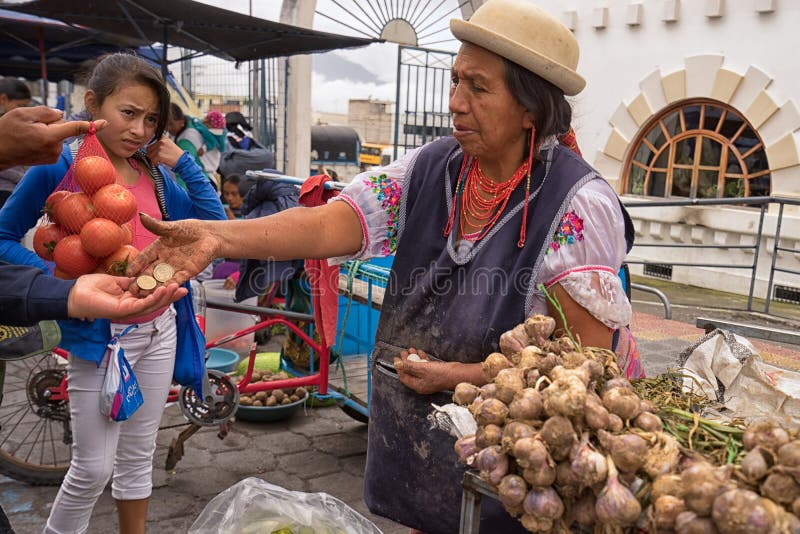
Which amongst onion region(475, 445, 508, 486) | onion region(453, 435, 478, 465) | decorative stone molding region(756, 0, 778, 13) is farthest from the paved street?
decorative stone molding region(756, 0, 778, 13)

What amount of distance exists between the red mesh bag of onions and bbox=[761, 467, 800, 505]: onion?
171 centimetres

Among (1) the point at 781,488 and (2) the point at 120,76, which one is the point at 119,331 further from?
(1) the point at 781,488

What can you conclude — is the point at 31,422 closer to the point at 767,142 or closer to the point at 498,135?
the point at 498,135

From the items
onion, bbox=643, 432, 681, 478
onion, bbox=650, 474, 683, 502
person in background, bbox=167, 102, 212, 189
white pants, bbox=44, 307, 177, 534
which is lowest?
white pants, bbox=44, 307, 177, 534

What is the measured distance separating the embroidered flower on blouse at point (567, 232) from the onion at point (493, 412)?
619 millimetres

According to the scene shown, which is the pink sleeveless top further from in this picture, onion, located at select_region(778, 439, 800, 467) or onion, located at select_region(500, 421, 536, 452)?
onion, located at select_region(778, 439, 800, 467)

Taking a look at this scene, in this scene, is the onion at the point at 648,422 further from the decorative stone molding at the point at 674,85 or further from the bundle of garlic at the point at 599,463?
Result: the decorative stone molding at the point at 674,85

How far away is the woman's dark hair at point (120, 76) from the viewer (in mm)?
2512

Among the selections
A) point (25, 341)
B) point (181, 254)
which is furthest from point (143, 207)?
point (181, 254)

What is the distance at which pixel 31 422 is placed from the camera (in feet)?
13.6

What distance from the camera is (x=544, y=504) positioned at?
3.77 ft

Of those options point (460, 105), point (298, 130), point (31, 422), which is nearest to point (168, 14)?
point (31, 422)

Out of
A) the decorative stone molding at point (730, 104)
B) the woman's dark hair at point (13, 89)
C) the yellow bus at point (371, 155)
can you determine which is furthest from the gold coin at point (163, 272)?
the yellow bus at point (371, 155)

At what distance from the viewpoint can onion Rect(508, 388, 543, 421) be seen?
1.20 metres
